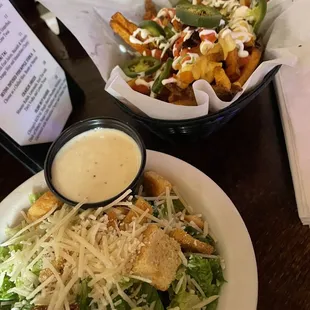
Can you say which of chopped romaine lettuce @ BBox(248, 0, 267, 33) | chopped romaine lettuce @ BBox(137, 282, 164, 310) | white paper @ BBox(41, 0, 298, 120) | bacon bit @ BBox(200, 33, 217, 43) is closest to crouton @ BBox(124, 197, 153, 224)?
chopped romaine lettuce @ BBox(137, 282, 164, 310)

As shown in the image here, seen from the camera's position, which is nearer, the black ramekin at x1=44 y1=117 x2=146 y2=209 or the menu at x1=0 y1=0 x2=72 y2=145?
the black ramekin at x1=44 y1=117 x2=146 y2=209

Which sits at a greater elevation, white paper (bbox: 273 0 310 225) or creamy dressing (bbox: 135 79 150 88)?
creamy dressing (bbox: 135 79 150 88)

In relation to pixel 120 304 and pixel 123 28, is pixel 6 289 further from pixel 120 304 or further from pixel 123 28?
pixel 123 28

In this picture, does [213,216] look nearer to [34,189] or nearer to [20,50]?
[34,189]

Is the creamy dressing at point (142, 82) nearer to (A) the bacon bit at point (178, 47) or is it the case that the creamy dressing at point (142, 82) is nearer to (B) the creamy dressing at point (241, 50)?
(A) the bacon bit at point (178, 47)

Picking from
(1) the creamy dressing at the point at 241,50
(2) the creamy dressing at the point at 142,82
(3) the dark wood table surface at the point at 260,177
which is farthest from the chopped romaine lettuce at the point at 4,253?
(1) the creamy dressing at the point at 241,50

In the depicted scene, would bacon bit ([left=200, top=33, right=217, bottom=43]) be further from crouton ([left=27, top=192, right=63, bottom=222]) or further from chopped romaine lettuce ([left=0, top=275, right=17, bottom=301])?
chopped romaine lettuce ([left=0, top=275, right=17, bottom=301])

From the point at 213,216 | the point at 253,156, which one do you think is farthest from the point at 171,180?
the point at 253,156
